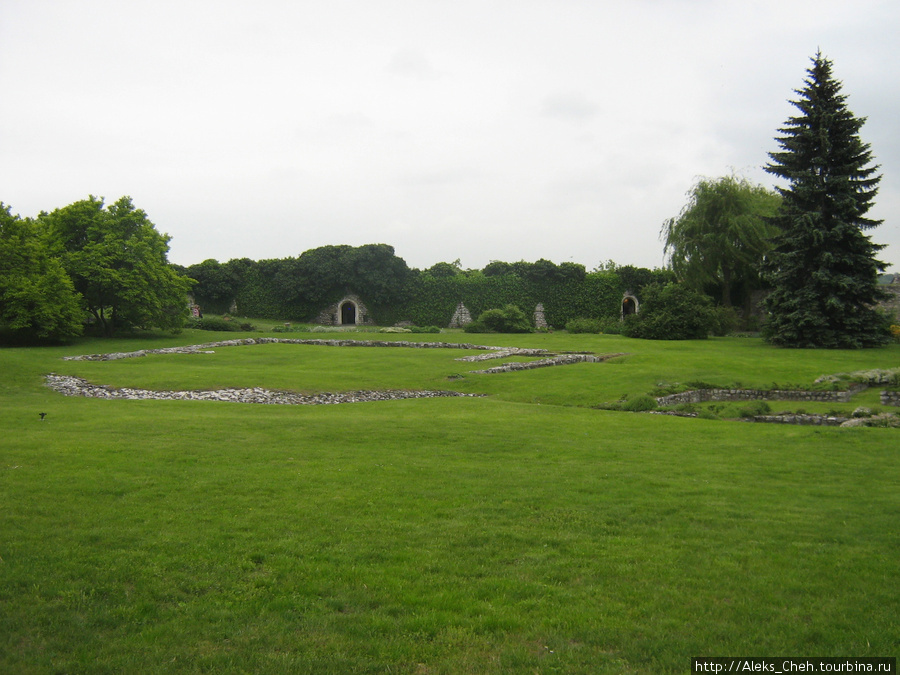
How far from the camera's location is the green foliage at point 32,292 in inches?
1087

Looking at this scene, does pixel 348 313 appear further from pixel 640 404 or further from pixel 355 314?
pixel 640 404

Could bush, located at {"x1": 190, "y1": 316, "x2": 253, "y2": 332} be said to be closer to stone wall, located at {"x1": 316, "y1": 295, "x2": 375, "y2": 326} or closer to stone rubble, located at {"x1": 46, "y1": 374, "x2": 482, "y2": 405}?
stone wall, located at {"x1": 316, "y1": 295, "x2": 375, "y2": 326}

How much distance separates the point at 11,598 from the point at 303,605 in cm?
214

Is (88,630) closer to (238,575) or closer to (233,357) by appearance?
(238,575)

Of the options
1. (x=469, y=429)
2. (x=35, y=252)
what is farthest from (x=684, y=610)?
(x=35, y=252)

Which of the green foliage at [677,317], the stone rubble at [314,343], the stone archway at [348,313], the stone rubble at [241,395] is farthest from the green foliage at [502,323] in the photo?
the stone rubble at [241,395]

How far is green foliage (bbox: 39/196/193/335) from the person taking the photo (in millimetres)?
32250

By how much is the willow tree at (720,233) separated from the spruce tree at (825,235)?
7811 mm

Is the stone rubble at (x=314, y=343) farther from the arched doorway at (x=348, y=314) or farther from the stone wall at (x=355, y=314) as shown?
the arched doorway at (x=348, y=314)

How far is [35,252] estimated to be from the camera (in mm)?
29766

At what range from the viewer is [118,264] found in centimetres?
3369

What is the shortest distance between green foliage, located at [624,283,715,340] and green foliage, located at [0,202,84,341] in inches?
1202

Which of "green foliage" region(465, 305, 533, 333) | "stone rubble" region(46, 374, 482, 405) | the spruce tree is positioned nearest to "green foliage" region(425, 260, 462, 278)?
"green foliage" region(465, 305, 533, 333)

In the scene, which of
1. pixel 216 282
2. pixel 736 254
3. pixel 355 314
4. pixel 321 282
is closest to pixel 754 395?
pixel 736 254
